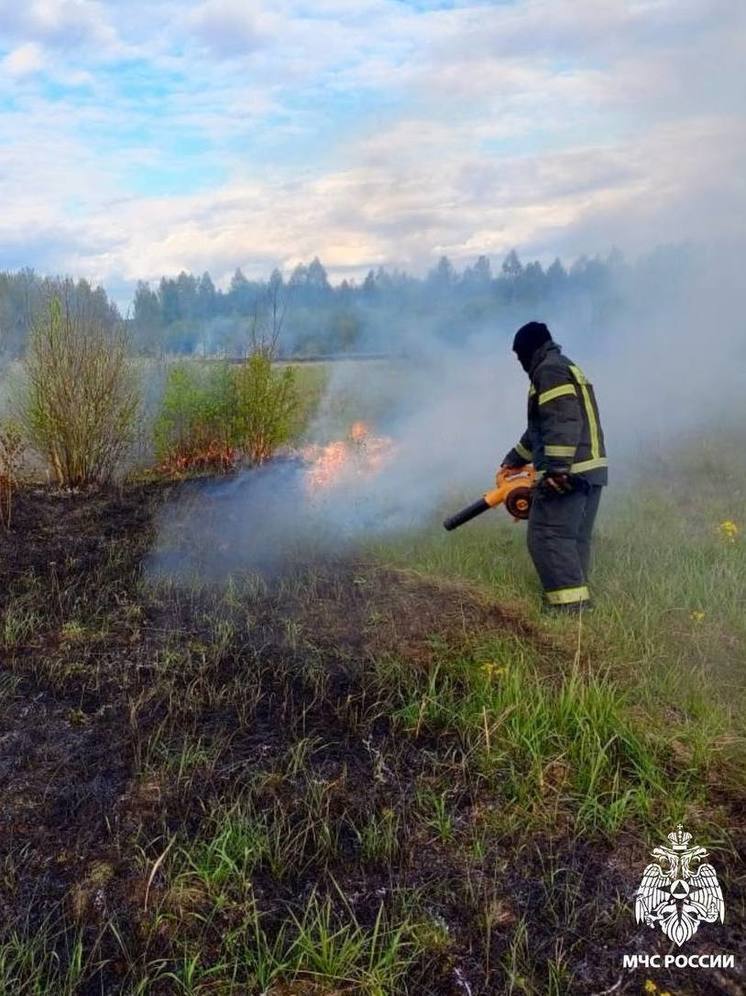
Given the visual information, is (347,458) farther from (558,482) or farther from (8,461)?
(558,482)

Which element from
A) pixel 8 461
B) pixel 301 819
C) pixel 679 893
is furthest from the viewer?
pixel 8 461

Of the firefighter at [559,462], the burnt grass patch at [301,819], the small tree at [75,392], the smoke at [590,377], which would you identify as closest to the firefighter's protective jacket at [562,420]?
the firefighter at [559,462]

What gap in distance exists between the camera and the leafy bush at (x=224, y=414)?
8.78 metres

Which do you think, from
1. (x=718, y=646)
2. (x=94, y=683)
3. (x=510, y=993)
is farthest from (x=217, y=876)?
(x=718, y=646)

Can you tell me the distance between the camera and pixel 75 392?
7969 millimetres

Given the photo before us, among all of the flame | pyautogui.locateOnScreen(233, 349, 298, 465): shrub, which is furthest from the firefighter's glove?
pyautogui.locateOnScreen(233, 349, 298, 465): shrub

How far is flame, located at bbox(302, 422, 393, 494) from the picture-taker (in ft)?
26.0

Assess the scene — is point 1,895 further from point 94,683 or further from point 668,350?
point 668,350

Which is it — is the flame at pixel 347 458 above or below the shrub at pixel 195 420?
below

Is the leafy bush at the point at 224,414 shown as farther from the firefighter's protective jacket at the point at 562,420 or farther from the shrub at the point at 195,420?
the firefighter's protective jacket at the point at 562,420

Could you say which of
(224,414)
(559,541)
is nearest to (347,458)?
(224,414)

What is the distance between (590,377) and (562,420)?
6133 mm

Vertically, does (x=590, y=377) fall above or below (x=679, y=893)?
above

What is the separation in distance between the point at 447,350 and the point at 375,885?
8.85 metres
